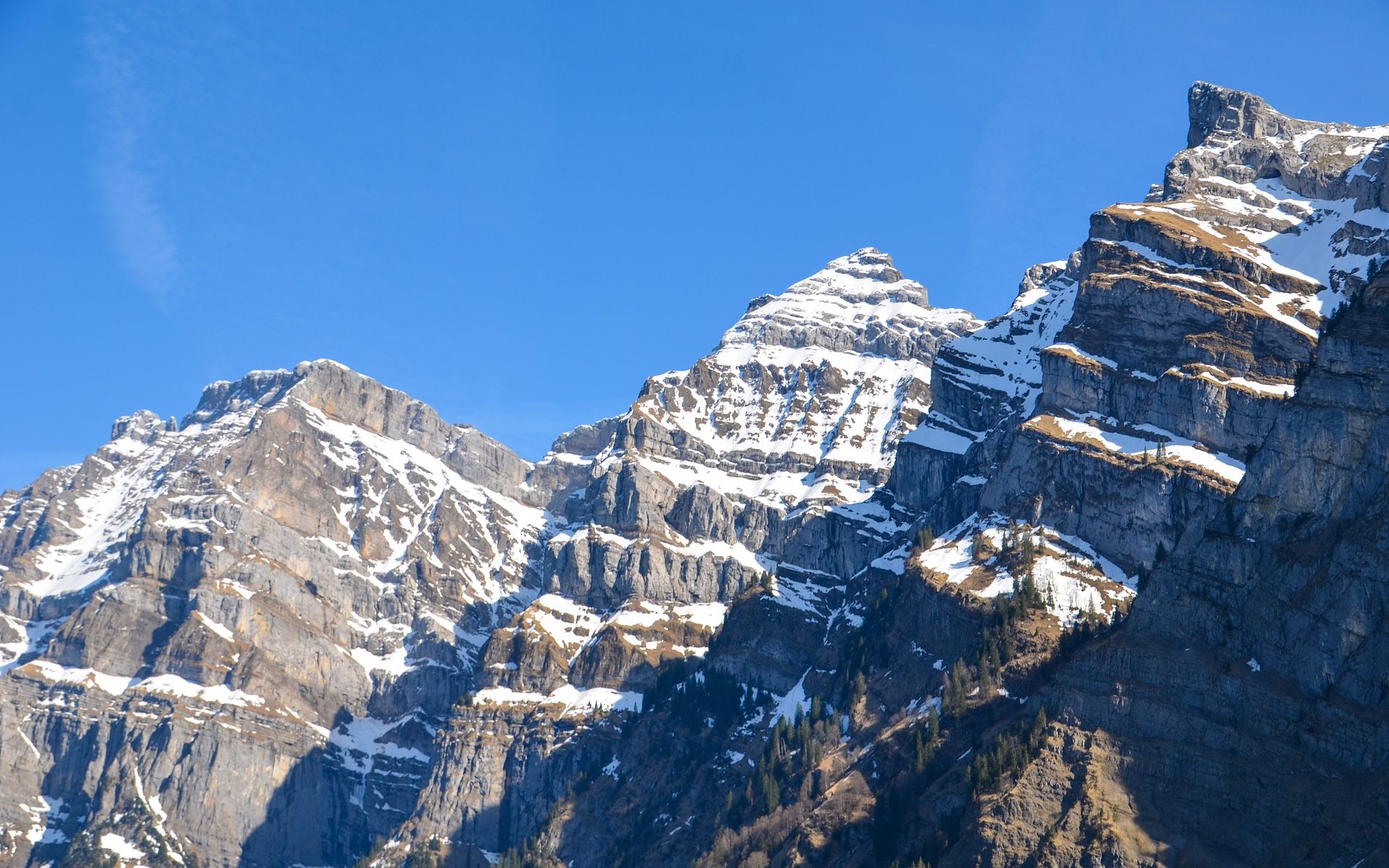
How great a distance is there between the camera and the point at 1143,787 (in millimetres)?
199750

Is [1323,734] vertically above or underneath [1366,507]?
underneath

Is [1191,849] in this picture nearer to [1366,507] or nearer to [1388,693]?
[1388,693]

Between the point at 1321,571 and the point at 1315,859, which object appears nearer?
the point at 1315,859

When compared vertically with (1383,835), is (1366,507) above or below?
above

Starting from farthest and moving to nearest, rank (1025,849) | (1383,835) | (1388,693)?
(1025,849) < (1388,693) < (1383,835)

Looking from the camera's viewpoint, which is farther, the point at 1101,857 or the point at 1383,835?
the point at 1101,857

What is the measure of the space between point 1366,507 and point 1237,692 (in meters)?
22.8

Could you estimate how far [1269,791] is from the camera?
192 m

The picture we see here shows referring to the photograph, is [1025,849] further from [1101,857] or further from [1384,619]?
[1384,619]

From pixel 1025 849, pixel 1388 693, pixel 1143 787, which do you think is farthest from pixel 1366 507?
pixel 1025 849

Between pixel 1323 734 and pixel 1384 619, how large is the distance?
12609 mm

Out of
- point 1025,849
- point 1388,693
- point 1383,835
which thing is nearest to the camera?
point 1383,835

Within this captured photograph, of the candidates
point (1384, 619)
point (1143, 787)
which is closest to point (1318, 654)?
point (1384, 619)

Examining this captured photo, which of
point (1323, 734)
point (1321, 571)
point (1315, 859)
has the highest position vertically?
point (1321, 571)
